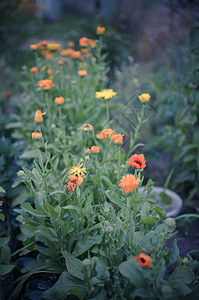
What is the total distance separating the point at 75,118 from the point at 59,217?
3.19ft

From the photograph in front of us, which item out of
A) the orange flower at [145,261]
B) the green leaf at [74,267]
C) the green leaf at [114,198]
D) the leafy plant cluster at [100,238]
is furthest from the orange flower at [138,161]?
the green leaf at [74,267]

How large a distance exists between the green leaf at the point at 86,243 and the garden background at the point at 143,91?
0.29 meters

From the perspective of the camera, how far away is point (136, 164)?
Answer: 38.4 inches

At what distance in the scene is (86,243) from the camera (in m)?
1.07

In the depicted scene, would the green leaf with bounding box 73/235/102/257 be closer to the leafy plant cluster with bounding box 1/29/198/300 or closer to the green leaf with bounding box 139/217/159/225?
the leafy plant cluster with bounding box 1/29/198/300


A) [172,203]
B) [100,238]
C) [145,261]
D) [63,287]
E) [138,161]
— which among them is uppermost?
[138,161]

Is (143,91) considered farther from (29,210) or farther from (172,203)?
(29,210)

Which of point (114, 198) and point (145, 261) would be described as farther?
point (114, 198)

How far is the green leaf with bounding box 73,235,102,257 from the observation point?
105cm

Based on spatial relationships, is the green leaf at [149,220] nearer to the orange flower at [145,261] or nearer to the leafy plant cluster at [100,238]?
the leafy plant cluster at [100,238]

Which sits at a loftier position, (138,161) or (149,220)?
(138,161)

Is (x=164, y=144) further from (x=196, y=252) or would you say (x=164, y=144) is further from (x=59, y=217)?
(x=59, y=217)

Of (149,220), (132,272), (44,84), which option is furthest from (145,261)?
(44,84)

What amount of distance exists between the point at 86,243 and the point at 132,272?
237mm
